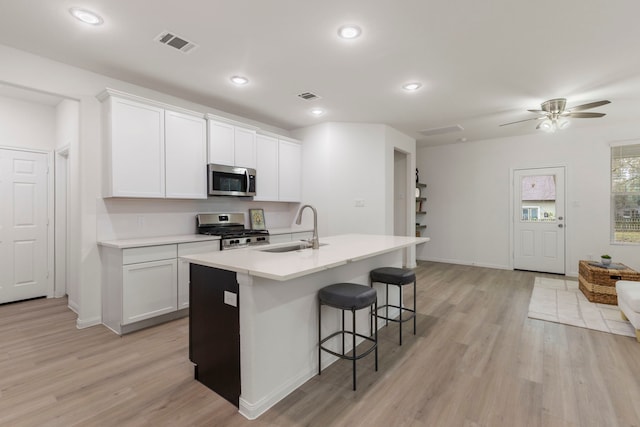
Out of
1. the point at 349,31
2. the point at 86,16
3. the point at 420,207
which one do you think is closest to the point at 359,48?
the point at 349,31

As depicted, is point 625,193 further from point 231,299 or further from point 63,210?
point 63,210

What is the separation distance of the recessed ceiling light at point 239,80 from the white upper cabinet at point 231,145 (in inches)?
28.2

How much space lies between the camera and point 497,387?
2.09 m

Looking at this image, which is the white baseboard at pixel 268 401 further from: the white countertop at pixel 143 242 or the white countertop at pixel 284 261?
the white countertop at pixel 143 242

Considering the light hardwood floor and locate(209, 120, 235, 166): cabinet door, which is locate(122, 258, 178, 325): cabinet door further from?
locate(209, 120, 235, 166): cabinet door

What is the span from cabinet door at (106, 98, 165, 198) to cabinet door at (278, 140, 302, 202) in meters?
1.95

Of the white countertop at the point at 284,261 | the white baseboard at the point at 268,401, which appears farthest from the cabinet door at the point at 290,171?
the white baseboard at the point at 268,401

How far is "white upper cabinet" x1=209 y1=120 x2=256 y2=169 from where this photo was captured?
3951 millimetres

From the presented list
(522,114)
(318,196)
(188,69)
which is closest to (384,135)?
(318,196)

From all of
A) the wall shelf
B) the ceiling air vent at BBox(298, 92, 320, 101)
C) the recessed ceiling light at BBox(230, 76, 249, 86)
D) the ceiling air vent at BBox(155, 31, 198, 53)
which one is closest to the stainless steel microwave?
the recessed ceiling light at BBox(230, 76, 249, 86)

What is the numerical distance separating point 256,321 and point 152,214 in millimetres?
2586

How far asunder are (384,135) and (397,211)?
5.94ft

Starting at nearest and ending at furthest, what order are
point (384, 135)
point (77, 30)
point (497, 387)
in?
point (497, 387)
point (77, 30)
point (384, 135)

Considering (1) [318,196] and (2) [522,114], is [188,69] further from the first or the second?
(2) [522,114]
